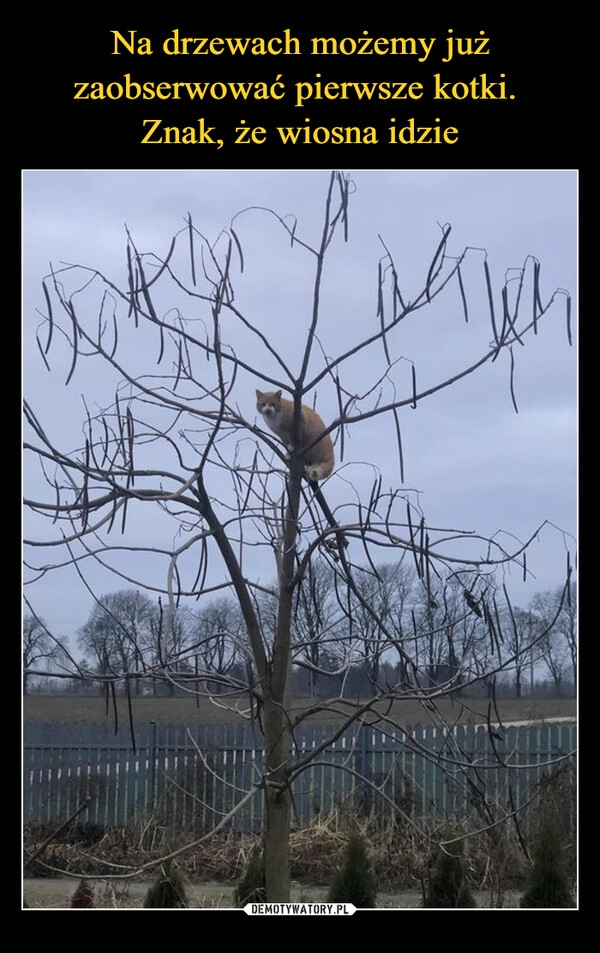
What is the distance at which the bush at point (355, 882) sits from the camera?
5.38 m

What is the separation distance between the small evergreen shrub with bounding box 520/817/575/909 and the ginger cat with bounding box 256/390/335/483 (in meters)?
2.58

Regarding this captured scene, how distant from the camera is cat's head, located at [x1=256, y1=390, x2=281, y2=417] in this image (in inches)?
235

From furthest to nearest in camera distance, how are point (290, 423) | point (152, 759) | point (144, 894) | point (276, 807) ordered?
1. point (152, 759)
2. point (144, 894)
3. point (290, 423)
4. point (276, 807)

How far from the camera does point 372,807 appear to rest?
26.9 ft

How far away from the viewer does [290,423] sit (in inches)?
210

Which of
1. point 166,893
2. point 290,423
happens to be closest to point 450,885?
point 166,893

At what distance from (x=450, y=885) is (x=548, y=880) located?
0.56 metres

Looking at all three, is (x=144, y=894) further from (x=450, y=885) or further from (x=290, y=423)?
(x=290, y=423)

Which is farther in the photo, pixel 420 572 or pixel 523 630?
pixel 523 630

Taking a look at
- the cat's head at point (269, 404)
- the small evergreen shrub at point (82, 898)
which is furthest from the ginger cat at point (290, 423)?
the small evergreen shrub at point (82, 898)

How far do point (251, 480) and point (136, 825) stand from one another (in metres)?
6.71
